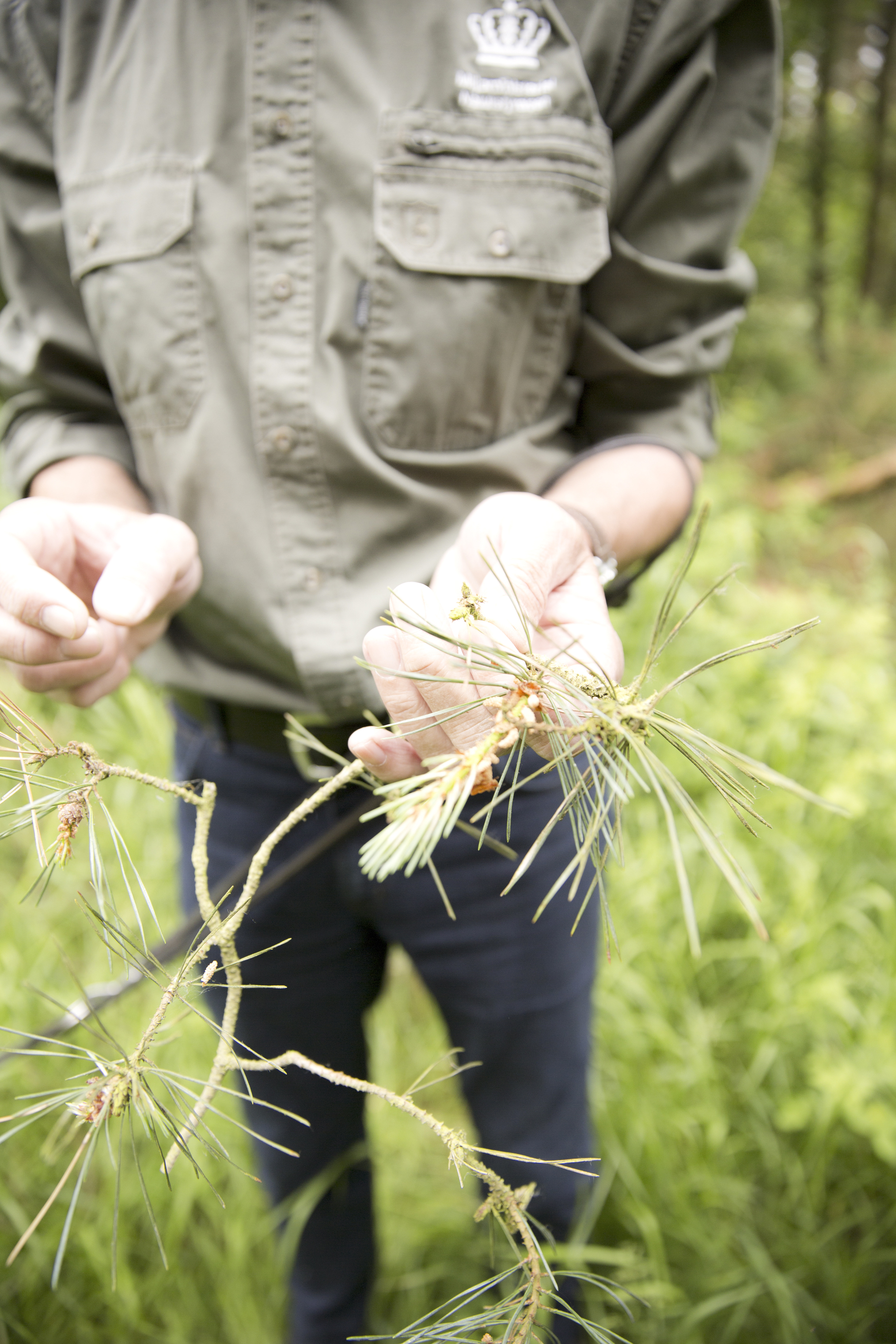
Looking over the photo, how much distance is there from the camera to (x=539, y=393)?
0.94m

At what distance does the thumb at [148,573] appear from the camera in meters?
0.63

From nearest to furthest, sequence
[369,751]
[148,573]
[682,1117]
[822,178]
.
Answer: [369,751] < [148,573] < [682,1117] < [822,178]

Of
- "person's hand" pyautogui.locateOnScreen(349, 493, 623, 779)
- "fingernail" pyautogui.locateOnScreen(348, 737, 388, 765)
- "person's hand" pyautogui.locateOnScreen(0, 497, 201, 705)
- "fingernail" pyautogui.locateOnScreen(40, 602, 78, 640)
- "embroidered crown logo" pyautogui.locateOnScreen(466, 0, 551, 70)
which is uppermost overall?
"embroidered crown logo" pyautogui.locateOnScreen(466, 0, 551, 70)

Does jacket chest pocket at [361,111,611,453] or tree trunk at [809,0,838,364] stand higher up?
jacket chest pocket at [361,111,611,453]

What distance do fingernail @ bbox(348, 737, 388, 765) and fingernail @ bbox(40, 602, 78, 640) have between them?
26cm

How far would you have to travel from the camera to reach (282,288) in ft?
2.77

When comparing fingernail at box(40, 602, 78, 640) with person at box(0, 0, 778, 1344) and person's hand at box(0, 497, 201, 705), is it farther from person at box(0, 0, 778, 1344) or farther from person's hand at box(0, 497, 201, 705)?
person at box(0, 0, 778, 1344)

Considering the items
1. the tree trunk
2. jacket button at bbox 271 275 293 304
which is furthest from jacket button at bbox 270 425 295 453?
the tree trunk

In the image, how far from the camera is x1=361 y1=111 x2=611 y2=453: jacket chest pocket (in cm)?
84

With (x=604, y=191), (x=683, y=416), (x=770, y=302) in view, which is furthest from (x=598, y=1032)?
(x=770, y=302)

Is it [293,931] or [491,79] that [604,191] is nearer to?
[491,79]

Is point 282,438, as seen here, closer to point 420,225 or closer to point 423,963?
point 420,225

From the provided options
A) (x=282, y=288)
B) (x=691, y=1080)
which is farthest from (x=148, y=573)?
(x=691, y=1080)

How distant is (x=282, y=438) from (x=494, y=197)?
35 centimetres
